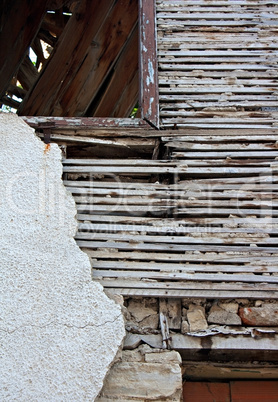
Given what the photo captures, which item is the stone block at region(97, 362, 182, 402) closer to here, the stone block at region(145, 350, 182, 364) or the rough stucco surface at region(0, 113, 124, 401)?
the stone block at region(145, 350, 182, 364)

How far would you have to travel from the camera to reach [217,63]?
353 centimetres

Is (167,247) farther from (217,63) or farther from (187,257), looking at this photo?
(217,63)

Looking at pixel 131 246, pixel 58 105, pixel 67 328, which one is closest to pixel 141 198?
pixel 131 246

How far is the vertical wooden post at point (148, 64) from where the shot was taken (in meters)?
3.24

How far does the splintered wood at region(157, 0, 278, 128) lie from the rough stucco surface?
3.06ft

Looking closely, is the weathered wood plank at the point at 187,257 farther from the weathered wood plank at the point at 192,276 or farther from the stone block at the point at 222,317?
the stone block at the point at 222,317

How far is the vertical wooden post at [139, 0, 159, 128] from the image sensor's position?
3.24m

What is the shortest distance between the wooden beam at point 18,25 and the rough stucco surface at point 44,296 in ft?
6.66

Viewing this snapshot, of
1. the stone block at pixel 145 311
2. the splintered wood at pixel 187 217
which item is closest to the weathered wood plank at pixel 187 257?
the splintered wood at pixel 187 217

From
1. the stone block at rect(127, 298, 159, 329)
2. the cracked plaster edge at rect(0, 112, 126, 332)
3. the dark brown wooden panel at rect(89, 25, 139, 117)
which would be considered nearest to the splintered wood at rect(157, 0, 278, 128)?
the cracked plaster edge at rect(0, 112, 126, 332)

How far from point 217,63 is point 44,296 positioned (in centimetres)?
204

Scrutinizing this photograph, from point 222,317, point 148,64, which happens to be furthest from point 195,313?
point 148,64

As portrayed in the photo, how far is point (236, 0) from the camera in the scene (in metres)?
3.74

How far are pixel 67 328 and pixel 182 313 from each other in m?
0.66
